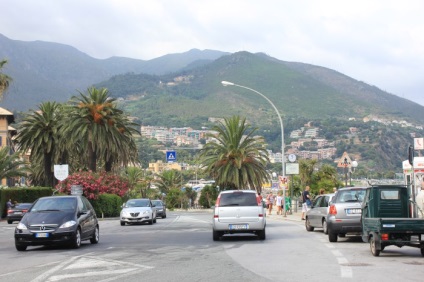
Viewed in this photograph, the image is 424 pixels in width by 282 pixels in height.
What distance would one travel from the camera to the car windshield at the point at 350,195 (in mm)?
21906

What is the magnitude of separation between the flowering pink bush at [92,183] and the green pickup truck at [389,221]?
42560 millimetres

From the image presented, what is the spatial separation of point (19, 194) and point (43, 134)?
8.17 meters

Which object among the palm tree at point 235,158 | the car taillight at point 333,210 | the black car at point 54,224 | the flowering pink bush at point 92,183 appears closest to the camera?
the black car at point 54,224

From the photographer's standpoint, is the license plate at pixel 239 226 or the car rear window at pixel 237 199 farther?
the car rear window at pixel 237 199

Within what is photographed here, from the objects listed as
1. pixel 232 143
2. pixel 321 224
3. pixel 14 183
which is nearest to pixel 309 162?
pixel 232 143

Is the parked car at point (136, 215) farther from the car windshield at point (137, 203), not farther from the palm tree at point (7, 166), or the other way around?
the palm tree at point (7, 166)

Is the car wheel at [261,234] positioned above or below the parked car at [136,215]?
below

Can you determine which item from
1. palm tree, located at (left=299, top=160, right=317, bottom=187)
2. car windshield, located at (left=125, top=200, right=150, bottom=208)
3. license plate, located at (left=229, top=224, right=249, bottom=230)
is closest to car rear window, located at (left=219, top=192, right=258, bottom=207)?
license plate, located at (left=229, top=224, right=249, bottom=230)

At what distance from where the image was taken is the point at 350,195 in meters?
22.2

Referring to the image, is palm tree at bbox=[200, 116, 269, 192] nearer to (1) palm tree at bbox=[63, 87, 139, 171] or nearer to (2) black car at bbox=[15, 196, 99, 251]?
(1) palm tree at bbox=[63, 87, 139, 171]

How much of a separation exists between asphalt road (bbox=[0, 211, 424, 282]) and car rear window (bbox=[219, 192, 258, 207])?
169 centimetres

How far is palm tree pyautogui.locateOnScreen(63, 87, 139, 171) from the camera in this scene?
185ft

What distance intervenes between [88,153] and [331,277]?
49917 mm

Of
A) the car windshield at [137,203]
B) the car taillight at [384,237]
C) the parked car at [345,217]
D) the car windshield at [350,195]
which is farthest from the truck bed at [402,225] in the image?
the car windshield at [137,203]
